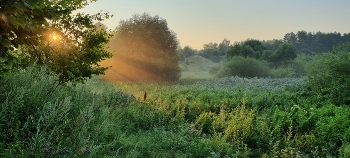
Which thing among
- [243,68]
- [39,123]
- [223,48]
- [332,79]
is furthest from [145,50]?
[223,48]

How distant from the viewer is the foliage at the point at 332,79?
40.5ft

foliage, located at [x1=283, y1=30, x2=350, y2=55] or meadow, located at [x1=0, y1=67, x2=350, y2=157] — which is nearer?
meadow, located at [x1=0, y1=67, x2=350, y2=157]

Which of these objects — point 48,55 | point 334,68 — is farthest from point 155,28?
point 48,55

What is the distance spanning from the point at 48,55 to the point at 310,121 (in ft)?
23.5

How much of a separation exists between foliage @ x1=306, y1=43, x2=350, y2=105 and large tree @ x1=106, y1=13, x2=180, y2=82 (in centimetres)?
1800

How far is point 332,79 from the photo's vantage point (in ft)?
46.5

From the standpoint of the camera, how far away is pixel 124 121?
752 centimetres

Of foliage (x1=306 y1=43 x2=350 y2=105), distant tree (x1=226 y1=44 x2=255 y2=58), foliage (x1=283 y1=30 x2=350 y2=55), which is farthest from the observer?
foliage (x1=283 y1=30 x2=350 y2=55)

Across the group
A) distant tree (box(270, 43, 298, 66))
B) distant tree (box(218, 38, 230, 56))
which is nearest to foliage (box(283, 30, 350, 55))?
distant tree (box(218, 38, 230, 56))

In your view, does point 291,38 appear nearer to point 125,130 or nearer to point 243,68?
point 243,68

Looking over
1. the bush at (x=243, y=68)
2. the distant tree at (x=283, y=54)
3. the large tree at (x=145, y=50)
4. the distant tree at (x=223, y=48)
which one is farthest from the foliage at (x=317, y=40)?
the large tree at (x=145, y=50)

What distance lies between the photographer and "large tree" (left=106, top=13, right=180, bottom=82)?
31828 millimetres

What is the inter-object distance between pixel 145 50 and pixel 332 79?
848 inches

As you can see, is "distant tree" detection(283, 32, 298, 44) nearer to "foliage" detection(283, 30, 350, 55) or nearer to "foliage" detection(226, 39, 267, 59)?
"foliage" detection(283, 30, 350, 55)
